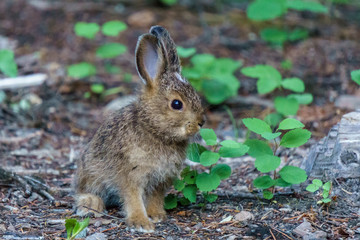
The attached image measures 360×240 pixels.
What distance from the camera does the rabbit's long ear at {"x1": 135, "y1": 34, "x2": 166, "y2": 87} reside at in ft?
16.2

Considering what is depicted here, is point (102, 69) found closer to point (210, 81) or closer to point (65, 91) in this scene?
point (65, 91)

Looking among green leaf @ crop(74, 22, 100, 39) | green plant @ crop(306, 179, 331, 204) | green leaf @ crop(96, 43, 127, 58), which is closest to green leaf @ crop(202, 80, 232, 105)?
green leaf @ crop(96, 43, 127, 58)

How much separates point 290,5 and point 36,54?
4600 mm

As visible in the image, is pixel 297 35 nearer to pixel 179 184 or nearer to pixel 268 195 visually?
pixel 268 195

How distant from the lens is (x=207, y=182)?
4.80 meters

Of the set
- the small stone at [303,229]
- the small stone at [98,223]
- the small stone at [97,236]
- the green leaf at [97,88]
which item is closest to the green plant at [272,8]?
the green leaf at [97,88]

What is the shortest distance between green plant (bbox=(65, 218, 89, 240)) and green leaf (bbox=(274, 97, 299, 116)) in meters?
3.36

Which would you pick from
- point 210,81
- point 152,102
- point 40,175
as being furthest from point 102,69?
point 152,102

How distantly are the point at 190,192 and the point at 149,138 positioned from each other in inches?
24.6

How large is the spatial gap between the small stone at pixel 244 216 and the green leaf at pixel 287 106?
7.55 ft

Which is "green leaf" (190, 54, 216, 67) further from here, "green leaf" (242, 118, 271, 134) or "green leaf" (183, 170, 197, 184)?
"green leaf" (242, 118, 271, 134)

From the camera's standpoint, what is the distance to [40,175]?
605 cm

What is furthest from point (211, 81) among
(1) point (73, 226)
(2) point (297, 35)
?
(1) point (73, 226)

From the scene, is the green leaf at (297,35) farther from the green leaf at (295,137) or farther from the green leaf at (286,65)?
the green leaf at (295,137)
